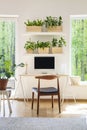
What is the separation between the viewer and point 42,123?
4699 mm

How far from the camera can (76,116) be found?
522cm

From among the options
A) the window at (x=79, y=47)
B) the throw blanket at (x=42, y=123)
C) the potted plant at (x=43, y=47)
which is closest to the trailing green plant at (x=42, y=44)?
the potted plant at (x=43, y=47)

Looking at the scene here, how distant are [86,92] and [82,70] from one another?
0.69m

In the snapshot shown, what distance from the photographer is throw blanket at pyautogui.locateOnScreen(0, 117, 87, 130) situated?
14.6 ft

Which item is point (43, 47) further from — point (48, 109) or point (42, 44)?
point (48, 109)

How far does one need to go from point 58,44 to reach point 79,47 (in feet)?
2.23

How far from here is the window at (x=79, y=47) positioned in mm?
7469

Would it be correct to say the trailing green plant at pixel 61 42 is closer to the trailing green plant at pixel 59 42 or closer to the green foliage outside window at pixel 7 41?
the trailing green plant at pixel 59 42

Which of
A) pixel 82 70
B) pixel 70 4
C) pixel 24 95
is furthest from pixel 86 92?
pixel 70 4

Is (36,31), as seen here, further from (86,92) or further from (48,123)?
(48,123)

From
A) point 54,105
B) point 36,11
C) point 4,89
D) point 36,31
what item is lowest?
point 54,105

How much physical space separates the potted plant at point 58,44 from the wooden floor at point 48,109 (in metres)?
1.27

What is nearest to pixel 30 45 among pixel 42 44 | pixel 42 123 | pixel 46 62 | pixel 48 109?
pixel 42 44

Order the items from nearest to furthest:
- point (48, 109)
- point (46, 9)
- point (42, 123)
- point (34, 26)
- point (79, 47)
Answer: point (42, 123)
point (48, 109)
point (34, 26)
point (46, 9)
point (79, 47)
